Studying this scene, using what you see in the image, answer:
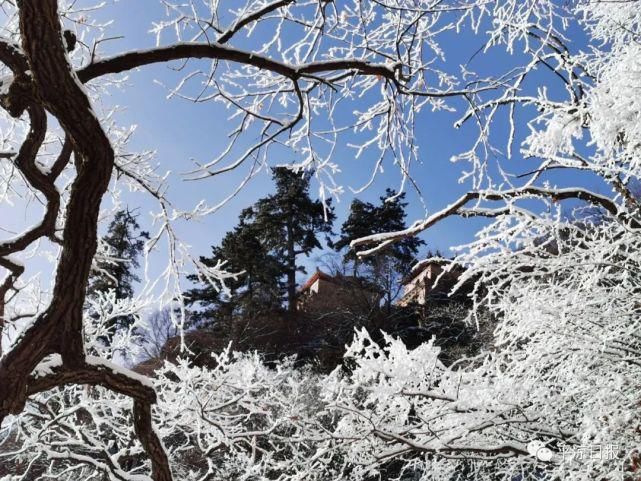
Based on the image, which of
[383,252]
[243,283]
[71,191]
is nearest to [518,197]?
[71,191]

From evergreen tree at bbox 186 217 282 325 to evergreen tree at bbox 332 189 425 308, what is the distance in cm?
404

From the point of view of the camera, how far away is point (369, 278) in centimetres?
2405

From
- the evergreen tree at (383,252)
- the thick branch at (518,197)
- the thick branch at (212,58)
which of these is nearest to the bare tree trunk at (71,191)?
the thick branch at (212,58)

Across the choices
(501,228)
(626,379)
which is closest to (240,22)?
(501,228)

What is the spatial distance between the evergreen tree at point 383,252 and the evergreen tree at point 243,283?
4043mm

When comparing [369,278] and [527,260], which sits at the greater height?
[369,278]

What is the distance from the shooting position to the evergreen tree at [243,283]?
2469 centimetres

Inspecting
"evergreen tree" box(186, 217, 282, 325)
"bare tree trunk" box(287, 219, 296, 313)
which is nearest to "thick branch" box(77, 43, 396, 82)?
"evergreen tree" box(186, 217, 282, 325)

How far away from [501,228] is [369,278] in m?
19.5

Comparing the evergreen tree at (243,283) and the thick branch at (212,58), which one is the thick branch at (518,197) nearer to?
the thick branch at (212,58)

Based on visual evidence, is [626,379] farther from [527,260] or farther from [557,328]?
[527,260]

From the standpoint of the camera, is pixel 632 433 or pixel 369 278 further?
pixel 369 278

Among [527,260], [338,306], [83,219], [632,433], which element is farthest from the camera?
[338,306]

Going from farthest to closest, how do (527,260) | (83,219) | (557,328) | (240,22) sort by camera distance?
(527,260) < (557,328) < (240,22) < (83,219)
